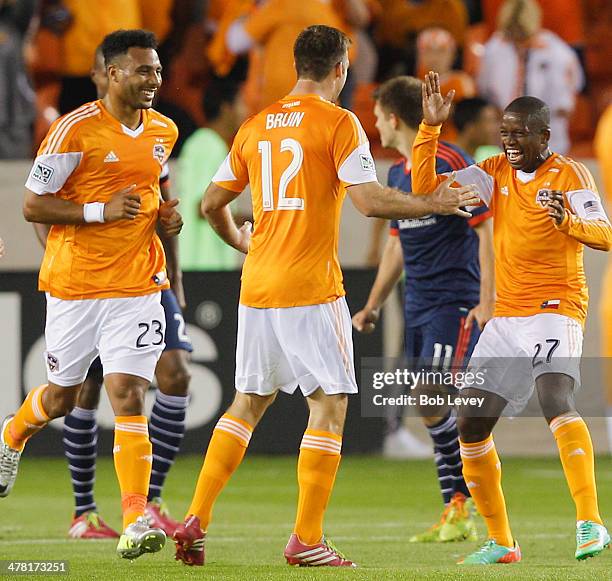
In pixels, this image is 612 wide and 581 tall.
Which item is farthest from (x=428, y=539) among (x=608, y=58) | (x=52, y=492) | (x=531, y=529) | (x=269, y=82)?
(x=608, y=58)

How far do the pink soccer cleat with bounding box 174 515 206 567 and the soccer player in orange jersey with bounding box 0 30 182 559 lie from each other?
514 millimetres

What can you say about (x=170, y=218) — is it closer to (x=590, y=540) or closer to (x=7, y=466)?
(x=7, y=466)

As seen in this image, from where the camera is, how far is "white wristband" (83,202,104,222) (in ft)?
21.8

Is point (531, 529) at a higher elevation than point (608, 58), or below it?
below

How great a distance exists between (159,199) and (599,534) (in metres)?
2.58

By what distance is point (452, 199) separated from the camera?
603 cm

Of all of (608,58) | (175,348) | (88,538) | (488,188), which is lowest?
(88,538)

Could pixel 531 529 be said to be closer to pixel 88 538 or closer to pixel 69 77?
pixel 88 538

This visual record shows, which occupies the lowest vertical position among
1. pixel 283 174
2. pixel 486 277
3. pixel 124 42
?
pixel 486 277

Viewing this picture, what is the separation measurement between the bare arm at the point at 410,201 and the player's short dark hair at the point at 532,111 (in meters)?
0.47

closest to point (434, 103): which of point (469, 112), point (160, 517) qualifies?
point (160, 517)

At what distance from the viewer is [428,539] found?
7.49 m

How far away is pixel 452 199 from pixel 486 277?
4.36 feet

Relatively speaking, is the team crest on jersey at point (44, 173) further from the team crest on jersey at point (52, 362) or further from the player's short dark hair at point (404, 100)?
the player's short dark hair at point (404, 100)
